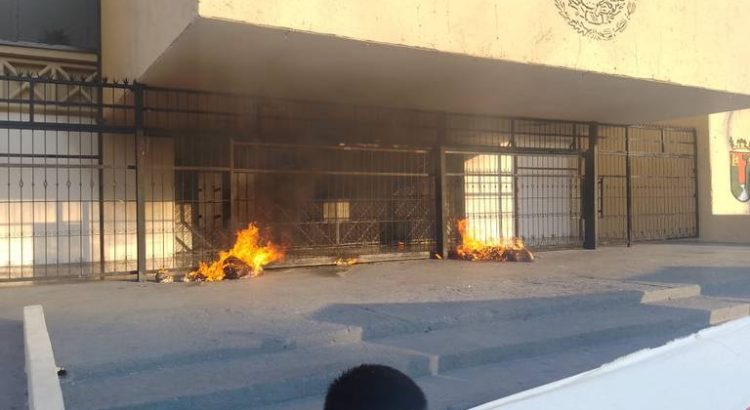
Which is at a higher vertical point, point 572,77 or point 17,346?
point 572,77

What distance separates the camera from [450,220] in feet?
42.4

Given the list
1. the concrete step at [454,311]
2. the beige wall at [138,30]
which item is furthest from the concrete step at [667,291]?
the beige wall at [138,30]

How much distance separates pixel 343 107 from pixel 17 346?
6.68m

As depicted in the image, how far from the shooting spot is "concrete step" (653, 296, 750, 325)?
271 inches

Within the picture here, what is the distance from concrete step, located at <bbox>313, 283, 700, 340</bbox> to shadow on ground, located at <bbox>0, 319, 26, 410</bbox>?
98.7 inches

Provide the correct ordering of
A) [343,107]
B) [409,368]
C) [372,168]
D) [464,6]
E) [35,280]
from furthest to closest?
[372,168] → [343,107] → [35,280] → [464,6] → [409,368]

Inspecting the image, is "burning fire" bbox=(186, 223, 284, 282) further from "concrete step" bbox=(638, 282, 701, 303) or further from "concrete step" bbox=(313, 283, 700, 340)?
"concrete step" bbox=(638, 282, 701, 303)

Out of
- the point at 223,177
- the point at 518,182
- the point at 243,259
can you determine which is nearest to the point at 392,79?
the point at 243,259

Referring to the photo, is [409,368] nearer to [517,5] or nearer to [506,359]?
[506,359]

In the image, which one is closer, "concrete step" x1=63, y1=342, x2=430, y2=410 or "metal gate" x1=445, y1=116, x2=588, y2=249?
"concrete step" x1=63, y1=342, x2=430, y2=410

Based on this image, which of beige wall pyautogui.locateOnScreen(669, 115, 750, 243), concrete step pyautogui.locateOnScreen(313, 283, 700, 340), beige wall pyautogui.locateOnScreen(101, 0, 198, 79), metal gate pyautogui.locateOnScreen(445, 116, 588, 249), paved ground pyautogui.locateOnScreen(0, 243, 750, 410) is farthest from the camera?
beige wall pyautogui.locateOnScreen(669, 115, 750, 243)

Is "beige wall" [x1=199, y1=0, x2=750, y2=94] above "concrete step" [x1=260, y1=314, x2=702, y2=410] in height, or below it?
above

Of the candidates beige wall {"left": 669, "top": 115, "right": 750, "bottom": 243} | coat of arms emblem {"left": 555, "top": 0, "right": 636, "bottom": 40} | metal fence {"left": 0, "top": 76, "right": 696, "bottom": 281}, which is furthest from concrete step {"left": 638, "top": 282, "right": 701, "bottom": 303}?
beige wall {"left": 669, "top": 115, "right": 750, "bottom": 243}

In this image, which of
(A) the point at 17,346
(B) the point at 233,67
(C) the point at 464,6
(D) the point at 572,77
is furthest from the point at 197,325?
(D) the point at 572,77
